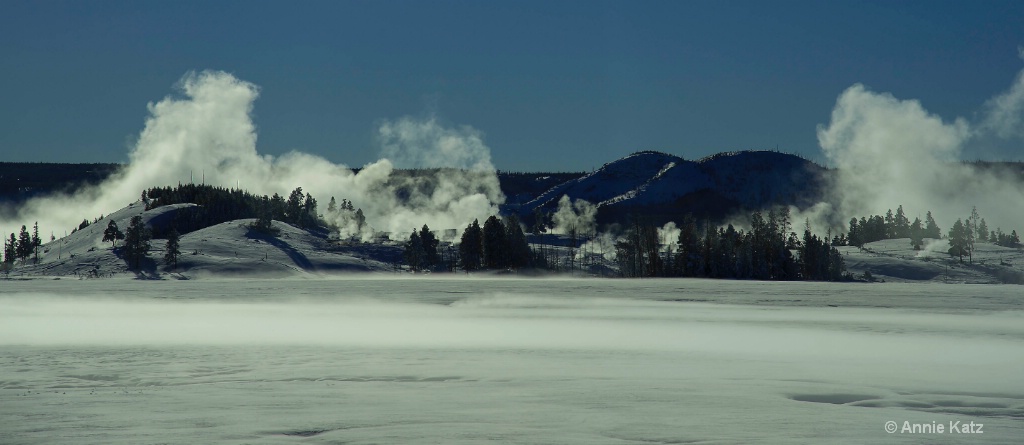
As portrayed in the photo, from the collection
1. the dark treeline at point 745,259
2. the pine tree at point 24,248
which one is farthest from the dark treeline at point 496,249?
the pine tree at point 24,248

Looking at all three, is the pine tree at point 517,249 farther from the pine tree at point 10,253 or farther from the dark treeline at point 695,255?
the pine tree at point 10,253

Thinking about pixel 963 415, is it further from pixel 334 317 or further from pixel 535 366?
pixel 334 317

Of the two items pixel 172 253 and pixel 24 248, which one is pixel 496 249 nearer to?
pixel 172 253

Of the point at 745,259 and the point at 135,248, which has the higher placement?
the point at 135,248

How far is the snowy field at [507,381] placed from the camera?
1619 centimetres

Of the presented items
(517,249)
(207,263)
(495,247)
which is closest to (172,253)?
(207,263)

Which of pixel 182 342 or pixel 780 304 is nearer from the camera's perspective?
pixel 182 342

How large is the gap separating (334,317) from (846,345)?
26.0 m

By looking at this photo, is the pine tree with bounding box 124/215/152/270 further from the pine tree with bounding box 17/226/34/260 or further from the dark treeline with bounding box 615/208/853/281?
the dark treeline with bounding box 615/208/853/281

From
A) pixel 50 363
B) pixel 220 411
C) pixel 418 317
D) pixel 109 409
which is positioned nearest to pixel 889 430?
pixel 220 411

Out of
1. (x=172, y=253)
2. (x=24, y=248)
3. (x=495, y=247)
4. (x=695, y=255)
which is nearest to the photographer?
(x=695, y=255)

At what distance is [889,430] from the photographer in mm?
16141

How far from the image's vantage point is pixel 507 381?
22.3 metres

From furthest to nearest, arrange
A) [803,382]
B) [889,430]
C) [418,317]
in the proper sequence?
[418,317] → [803,382] → [889,430]
